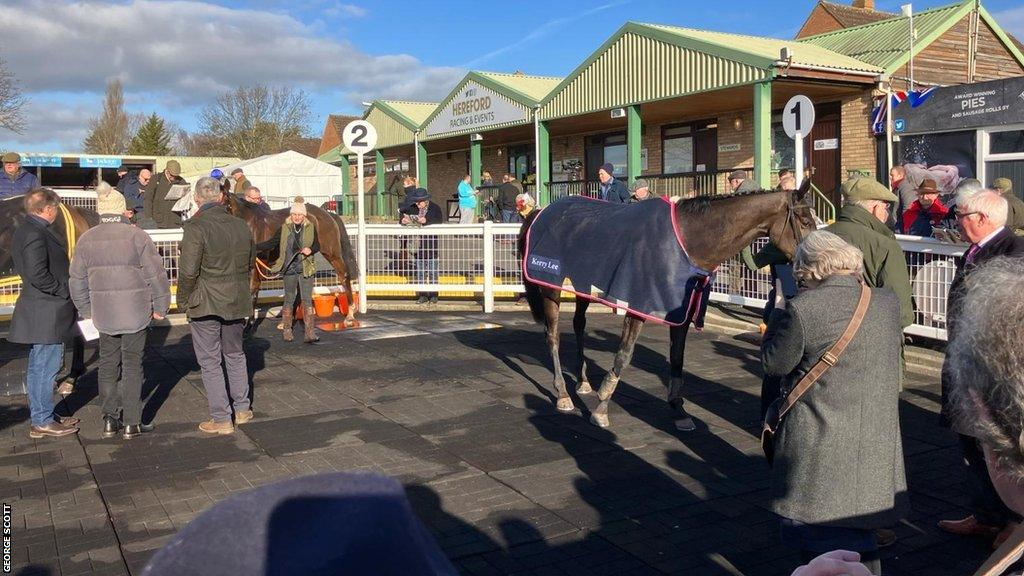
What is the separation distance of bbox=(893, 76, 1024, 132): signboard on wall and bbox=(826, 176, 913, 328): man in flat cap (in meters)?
8.98

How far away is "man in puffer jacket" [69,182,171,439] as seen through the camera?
6.26 m

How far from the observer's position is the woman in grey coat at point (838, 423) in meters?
3.26

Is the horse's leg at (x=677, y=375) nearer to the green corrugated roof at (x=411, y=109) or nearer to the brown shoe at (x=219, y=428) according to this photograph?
the brown shoe at (x=219, y=428)

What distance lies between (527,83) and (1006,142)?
14.7m

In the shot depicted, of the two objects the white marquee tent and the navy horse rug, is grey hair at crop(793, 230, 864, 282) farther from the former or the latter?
the white marquee tent

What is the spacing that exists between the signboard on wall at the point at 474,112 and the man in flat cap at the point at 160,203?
11139 millimetres

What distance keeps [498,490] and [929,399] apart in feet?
14.3

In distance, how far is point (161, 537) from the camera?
4.48 m

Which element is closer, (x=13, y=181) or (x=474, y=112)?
(x=13, y=181)

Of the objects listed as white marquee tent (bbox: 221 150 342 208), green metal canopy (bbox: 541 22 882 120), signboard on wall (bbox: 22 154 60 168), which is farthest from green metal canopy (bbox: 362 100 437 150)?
signboard on wall (bbox: 22 154 60 168)

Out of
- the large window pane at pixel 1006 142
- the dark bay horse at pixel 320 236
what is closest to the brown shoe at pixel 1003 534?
the dark bay horse at pixel 320 236

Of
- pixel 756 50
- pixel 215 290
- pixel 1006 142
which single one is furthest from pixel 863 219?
pixel 756 50

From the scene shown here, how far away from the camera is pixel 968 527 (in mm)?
4441

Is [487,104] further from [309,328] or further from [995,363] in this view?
[995,363]
